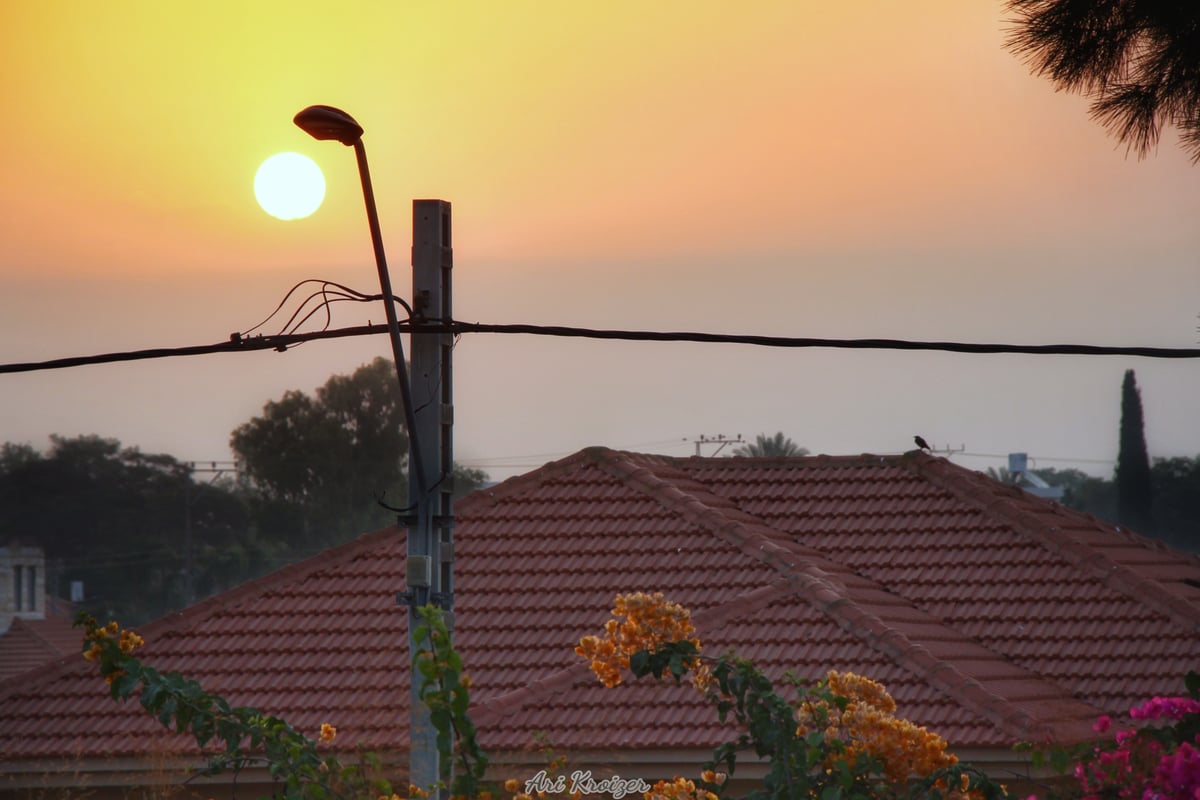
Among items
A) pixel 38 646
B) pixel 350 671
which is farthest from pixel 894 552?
pixel 38 646

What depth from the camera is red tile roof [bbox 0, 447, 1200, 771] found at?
15.0 meters

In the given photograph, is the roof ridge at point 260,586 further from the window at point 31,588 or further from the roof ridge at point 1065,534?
the window at point 31,588

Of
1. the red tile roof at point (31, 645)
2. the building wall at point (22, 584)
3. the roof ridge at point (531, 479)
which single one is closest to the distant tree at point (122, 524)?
the building wall at point (22, 584)

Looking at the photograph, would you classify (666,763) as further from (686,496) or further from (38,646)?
(38,646)

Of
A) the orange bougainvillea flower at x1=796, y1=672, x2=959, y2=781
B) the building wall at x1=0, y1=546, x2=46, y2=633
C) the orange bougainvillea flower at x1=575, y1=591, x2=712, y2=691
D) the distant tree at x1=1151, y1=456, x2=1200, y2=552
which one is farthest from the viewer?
the building wall at x1=0, y1=546, x2=46, y2=633

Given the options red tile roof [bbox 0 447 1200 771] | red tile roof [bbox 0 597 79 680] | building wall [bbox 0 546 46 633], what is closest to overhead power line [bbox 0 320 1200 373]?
red tile roof [bbox 0 447 1200 771]

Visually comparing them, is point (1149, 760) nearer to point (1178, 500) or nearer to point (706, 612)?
point (706, 612)

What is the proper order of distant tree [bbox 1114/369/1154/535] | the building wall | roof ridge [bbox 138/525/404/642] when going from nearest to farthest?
1. roof ridge [bbox 138/525/404/642]
2. distant tree [bbox 1114/369/1154/535]
3. the building wall

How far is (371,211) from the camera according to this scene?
734 cm

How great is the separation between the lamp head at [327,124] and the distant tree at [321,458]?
224 ft

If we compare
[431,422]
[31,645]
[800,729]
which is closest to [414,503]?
[431,422]

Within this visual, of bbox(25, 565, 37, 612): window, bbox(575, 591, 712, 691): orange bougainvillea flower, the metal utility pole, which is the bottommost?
bbox(25, 565, 37, 612): window

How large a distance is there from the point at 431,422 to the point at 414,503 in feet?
1.34

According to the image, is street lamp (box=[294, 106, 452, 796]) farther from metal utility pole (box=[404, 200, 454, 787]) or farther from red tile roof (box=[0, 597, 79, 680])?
red tile roof (box=[0, 597, 79, 680])
